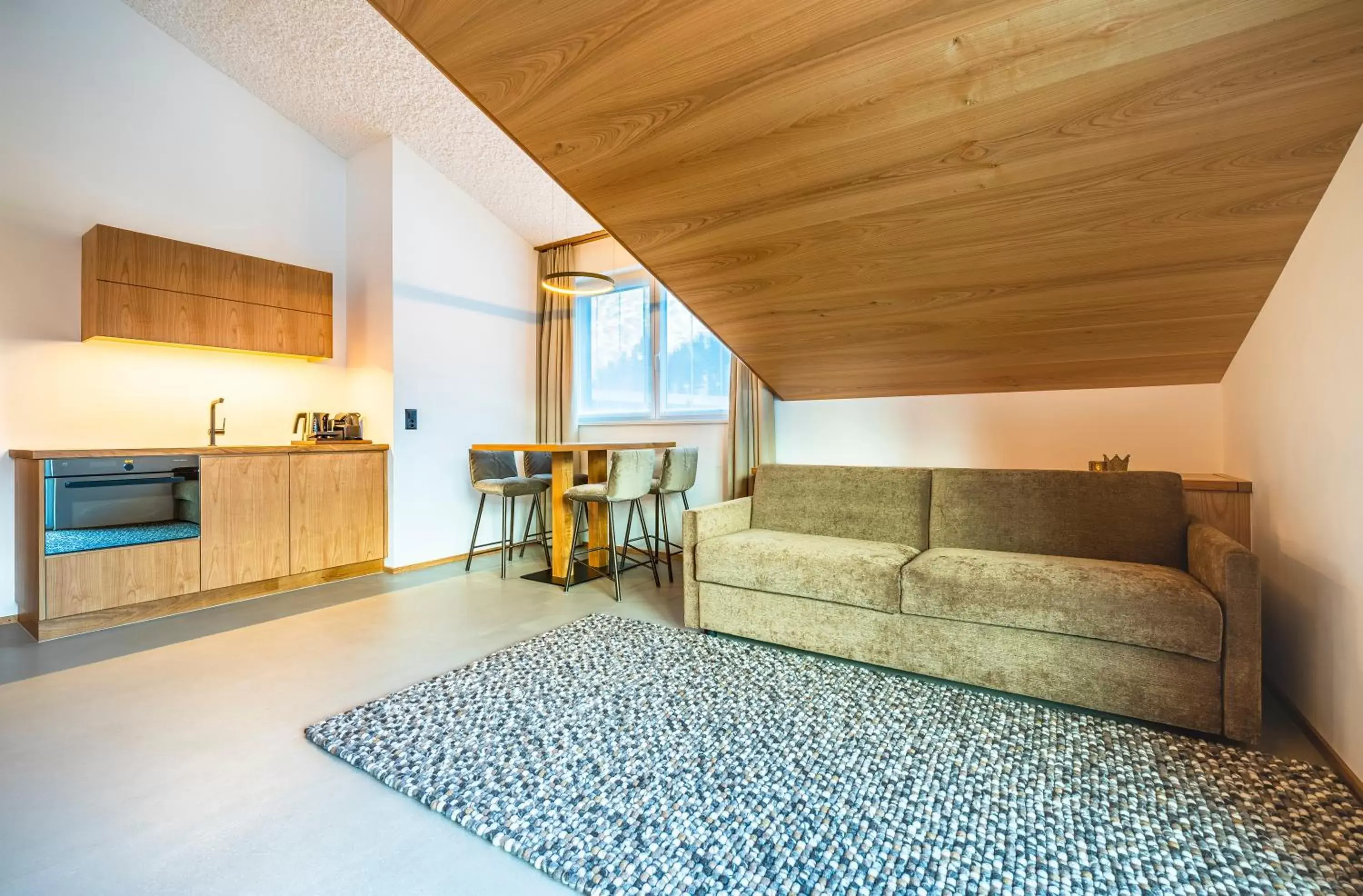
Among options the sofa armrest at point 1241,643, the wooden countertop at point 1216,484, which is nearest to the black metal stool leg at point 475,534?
the sofa armrest at point 1241,643

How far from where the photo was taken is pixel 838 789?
148cm

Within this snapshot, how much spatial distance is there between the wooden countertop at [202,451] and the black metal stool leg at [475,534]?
813 millimetres

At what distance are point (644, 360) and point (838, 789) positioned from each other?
12.6 feet

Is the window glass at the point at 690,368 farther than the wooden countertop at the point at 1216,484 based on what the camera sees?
Yes

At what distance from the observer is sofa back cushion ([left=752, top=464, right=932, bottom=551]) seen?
2.79 meters

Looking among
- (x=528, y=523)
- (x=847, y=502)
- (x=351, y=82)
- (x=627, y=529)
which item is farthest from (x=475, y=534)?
(x=351, y=82)

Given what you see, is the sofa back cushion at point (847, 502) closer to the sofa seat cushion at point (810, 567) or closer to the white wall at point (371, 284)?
the sofa seat cushion at point (810, 567)

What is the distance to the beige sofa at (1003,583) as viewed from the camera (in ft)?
5.72

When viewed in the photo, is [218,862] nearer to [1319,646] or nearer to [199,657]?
[199,657]

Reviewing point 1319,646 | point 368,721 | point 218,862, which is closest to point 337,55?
point 368,721

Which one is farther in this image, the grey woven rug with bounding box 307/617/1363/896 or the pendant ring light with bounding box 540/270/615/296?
the pendant ring light with bounding box 540/270/615/296

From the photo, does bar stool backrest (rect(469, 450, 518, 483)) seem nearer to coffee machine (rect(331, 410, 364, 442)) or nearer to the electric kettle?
coffee machine (rect(331, 410, 364, 442))

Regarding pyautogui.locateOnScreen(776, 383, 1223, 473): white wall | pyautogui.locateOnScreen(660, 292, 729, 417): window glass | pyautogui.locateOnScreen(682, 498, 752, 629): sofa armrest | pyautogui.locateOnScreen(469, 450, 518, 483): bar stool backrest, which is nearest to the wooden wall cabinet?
pyautogui.locateOnScreen(469, 450, 518, 483): bar stool backrest

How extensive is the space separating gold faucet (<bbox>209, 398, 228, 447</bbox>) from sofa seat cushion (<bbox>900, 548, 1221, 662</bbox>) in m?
4.38
